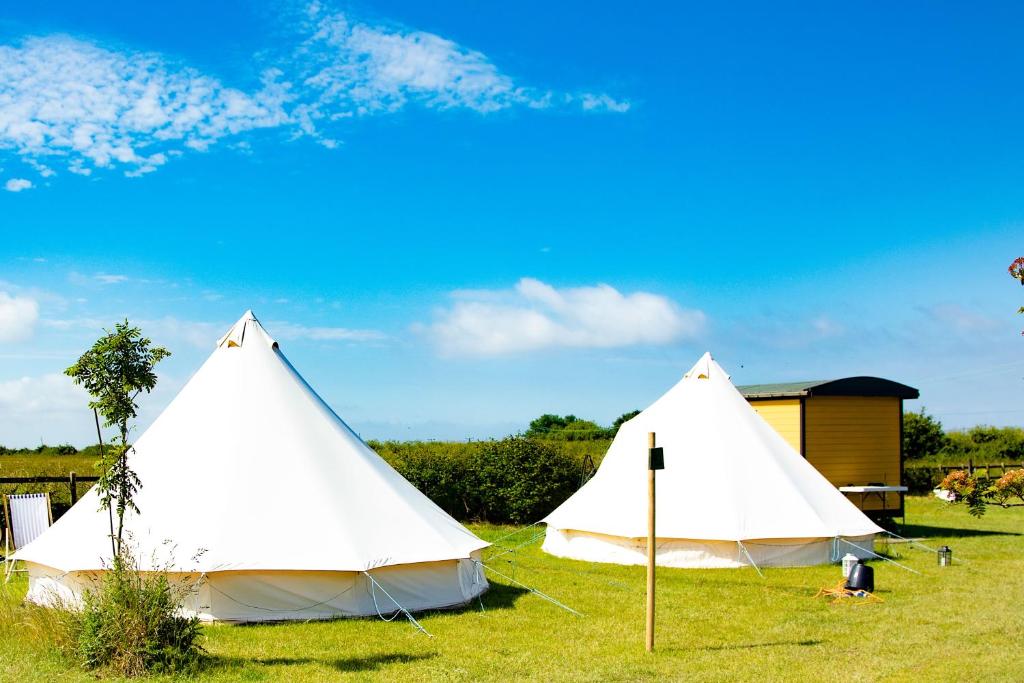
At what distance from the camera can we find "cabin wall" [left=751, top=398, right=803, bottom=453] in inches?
659

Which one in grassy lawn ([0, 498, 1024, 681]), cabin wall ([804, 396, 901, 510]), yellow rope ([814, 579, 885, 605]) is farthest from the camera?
cabin wall ([804, 396, 901, 510])

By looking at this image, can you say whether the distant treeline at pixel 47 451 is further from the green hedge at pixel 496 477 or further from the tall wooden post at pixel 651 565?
the tall wooden post at pixel 651 565

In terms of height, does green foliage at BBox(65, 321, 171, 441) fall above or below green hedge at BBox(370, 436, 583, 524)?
above

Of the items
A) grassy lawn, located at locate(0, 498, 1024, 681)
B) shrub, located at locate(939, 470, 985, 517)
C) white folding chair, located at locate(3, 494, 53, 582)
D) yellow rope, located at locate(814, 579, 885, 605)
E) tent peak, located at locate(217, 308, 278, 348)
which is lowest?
grassy lawn, located at locate(0, 498, 1024, 681)

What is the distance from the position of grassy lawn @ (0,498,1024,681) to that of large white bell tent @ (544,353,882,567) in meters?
0.63

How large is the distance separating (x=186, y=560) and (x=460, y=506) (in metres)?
10.9

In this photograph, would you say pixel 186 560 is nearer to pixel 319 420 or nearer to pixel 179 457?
pixel 179 457

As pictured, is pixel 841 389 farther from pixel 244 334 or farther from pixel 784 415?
pixel 244 334

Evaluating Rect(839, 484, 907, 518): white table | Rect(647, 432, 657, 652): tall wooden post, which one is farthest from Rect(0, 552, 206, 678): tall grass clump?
Rect(839, 484, 907, 518): white table

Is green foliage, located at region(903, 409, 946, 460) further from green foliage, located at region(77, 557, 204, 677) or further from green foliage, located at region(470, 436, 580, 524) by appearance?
green foliage, located at region(77, 557, 204, 677)

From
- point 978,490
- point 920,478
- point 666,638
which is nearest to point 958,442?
point 920,478

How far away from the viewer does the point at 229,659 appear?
722 cm

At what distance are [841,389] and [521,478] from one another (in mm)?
6159

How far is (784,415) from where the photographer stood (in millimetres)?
17000
